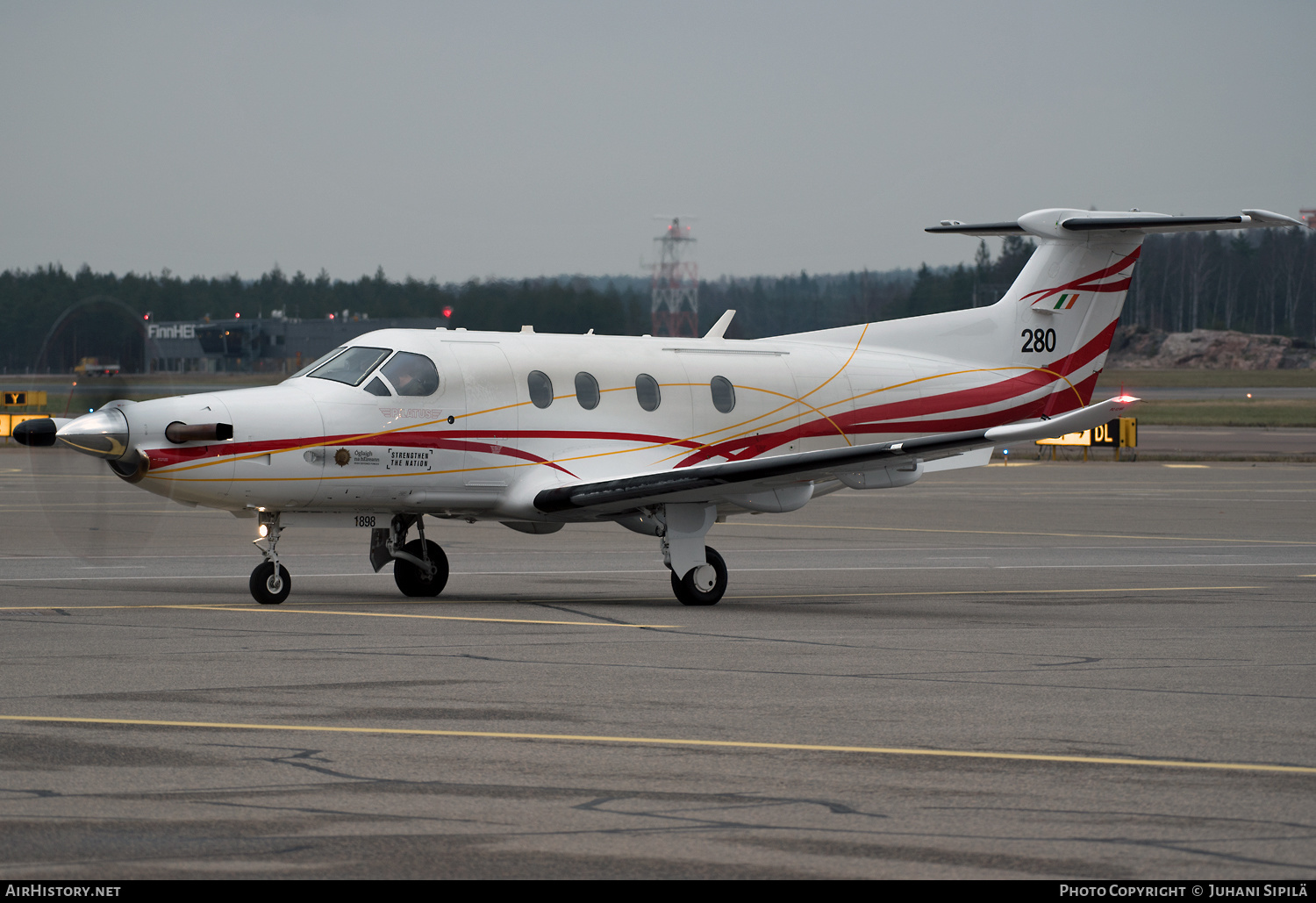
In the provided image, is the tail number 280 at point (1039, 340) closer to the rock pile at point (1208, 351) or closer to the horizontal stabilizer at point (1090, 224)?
the horizontal stabilizer at point (1090, 224)

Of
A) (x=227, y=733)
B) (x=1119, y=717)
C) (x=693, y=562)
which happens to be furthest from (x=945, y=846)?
(x=693, y=562)

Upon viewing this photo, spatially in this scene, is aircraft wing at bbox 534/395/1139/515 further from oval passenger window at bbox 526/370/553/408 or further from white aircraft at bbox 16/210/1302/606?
oval passenger window at bbox 526/370/553/408

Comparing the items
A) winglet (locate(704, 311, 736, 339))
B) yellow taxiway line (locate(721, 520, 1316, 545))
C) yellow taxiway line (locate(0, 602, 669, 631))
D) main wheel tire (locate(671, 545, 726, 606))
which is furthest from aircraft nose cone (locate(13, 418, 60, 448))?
yellow taxiway line (locate(721, 520, 1316, 545))

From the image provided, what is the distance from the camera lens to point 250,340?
5175 cm

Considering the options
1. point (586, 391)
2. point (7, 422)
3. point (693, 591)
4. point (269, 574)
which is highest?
point (586, 391)

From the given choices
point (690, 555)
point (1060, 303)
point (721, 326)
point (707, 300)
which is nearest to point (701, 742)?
point (690, 555)

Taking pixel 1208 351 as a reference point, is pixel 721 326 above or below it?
below

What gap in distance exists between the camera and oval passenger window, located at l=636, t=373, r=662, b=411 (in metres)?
18.3

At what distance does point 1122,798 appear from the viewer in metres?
7.47

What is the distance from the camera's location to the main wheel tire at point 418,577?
17750 mm

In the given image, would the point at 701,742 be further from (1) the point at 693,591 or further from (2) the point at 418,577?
(2) the point at 418,577

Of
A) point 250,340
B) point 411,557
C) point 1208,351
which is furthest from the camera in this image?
point 1208,351

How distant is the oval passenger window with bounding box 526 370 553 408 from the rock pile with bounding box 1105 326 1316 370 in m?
137

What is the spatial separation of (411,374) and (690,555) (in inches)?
143
